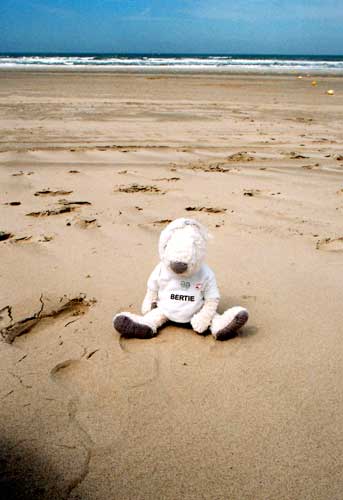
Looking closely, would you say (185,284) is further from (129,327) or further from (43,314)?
(43,314)

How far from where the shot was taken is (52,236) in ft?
9.73

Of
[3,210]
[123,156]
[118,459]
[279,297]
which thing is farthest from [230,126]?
[118,459]

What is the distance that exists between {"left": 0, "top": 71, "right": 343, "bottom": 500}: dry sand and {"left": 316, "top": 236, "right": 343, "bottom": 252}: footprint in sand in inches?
0.5

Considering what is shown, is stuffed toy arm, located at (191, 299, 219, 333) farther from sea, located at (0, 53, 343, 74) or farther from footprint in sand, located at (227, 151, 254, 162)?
sea, located at (0, 53, 343, 74)

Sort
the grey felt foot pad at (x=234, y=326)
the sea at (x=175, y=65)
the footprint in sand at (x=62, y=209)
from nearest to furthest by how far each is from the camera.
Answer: the grey felt foot pad at (x=234, y=326) → the footprint in sand at (x=62, y=209) → the sea at (x=175, y=65)

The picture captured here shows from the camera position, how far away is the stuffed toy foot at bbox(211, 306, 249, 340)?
1.84 metres

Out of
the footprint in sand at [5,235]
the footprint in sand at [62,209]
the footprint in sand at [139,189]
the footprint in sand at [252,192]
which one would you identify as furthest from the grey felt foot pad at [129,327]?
the footprint in sand at [252,192]

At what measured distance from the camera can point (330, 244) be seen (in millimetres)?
2904

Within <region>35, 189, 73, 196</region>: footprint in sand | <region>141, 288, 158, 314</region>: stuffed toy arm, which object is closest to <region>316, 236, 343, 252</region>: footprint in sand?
<region>141, 288, 158, 314</region>: stuffed toy arm

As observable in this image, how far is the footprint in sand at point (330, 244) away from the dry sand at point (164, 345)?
1cm

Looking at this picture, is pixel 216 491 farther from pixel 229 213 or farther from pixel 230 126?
pixel 230 126

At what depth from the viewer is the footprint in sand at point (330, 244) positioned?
9.30ft

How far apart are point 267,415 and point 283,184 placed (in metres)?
3.08

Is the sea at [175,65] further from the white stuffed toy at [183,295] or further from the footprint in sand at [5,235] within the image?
the white stuffed toy at [183,295]
